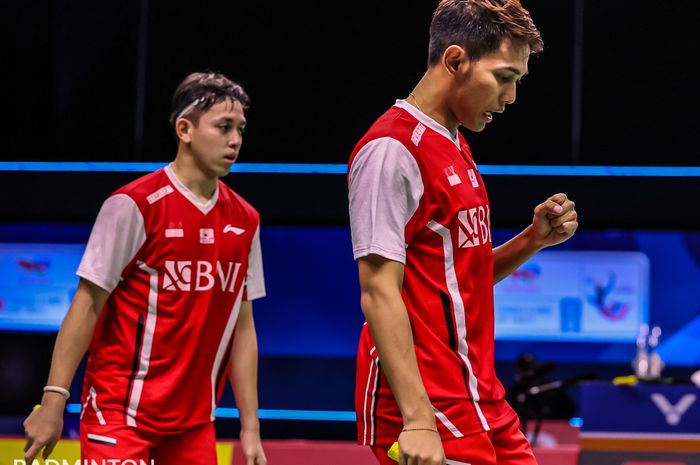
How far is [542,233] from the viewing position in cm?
230

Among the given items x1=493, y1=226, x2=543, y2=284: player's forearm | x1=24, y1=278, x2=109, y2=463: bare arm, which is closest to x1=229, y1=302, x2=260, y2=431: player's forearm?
x1=24, y1=278, x2=109, y2=463: bare arm

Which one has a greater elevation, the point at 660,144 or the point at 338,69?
the point at 338,69

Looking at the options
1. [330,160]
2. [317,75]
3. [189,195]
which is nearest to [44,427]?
[189,195]

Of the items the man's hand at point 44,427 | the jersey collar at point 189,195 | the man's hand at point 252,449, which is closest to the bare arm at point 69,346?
the man's hand at point 44,427

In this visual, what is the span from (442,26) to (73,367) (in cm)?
143

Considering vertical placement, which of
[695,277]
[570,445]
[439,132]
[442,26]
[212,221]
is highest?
[442,26]

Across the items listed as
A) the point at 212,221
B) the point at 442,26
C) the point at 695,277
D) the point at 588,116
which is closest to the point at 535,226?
the point at 442,26

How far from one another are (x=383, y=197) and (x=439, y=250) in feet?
0.56

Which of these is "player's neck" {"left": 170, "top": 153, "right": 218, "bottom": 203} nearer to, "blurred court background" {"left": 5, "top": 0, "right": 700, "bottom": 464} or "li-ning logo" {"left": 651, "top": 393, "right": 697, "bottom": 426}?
"li-ning logo" {"left": 651, "top": 393, "right": 697, "bottom": 426}

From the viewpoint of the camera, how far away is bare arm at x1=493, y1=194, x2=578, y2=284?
2.23 m

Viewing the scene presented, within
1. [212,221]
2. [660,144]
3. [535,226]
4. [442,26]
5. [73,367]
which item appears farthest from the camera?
[660,144]

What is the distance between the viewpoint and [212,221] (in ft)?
10.2

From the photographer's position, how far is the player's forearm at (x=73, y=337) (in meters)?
2.83

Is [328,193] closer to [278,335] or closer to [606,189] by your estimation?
[278,335]
